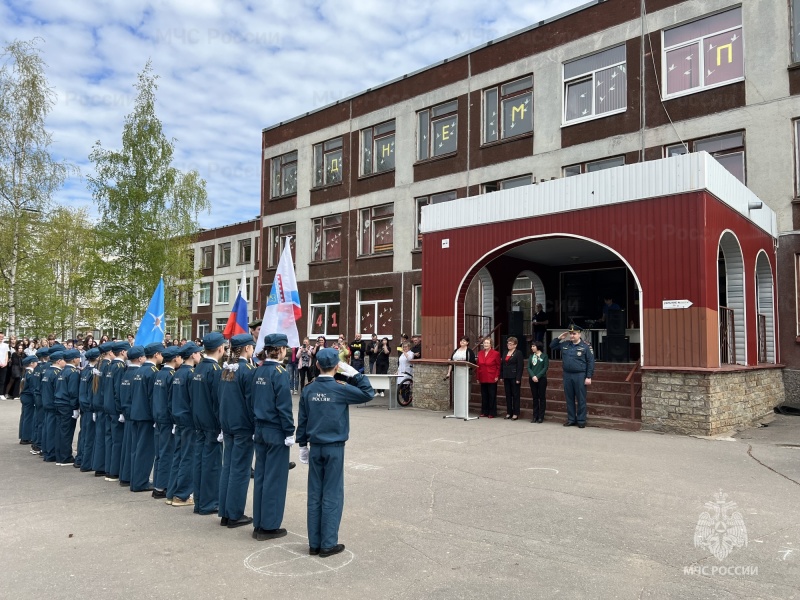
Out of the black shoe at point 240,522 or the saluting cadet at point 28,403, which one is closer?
the black shoe at point 240,522

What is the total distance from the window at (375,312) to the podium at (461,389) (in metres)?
10.3

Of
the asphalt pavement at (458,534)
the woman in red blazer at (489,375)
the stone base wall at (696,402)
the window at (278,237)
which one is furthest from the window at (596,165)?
the window at (278,237)

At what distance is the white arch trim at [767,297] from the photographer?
1549 cm

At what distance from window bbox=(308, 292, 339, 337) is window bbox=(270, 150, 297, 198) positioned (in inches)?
212

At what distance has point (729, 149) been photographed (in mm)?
16750

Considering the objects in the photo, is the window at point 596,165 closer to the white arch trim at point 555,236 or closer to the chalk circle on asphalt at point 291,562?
the white arch trim at point 555,236

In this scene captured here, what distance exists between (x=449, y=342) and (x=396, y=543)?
426 inches

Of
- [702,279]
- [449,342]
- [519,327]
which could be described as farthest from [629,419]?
[519,327]

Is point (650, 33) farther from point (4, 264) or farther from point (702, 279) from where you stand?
point (4, 264)

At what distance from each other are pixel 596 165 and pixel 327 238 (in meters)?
12.5

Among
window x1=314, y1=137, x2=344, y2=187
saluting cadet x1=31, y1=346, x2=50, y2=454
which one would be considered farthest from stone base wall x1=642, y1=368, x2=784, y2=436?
window x1=314, y1=137, x2=344, y2=187

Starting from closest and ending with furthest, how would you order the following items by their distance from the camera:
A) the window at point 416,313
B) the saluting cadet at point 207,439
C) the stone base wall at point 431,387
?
the saluting cadet at point 207,439 → the stone base wall at point 431,387 → the window at point 416,313

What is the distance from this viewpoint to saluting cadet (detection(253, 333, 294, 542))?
224 inches

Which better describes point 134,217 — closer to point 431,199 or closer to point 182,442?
point 431,199
